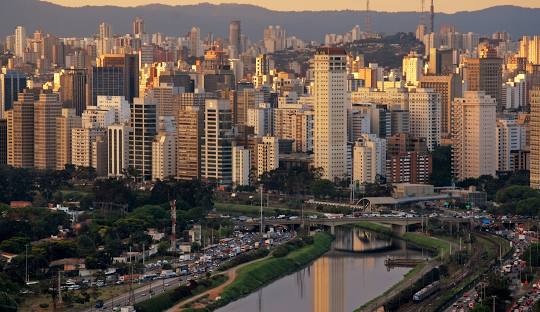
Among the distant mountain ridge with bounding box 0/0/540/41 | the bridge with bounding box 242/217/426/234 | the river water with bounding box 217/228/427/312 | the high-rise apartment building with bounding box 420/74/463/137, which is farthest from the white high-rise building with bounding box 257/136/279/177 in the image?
the distant mountain ridge with bounding box 0/0/540/41

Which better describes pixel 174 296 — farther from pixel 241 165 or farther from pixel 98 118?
pixel 98 118

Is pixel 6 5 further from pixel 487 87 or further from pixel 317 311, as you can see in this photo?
pixel 317 311

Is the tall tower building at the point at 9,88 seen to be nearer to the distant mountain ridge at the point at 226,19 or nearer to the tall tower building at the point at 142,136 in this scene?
the tall tower building at the point at 142,136

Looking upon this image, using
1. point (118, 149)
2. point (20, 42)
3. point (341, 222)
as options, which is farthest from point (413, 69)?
point (341, 222)

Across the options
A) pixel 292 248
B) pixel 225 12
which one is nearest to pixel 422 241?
pixel 292 248

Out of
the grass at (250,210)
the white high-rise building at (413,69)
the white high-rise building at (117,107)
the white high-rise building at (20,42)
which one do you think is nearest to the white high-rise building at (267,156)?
the grass at (250,210)

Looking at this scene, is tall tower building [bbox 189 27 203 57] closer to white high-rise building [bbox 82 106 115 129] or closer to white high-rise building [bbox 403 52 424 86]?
white high-rise building [bbox 403 52 424 86]
